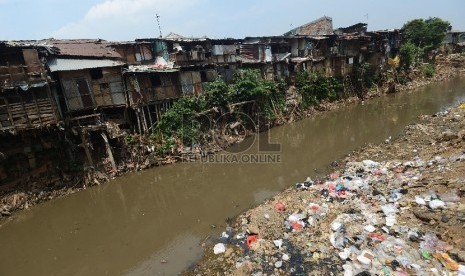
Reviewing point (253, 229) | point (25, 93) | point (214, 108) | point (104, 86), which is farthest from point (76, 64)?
point (253, 229)

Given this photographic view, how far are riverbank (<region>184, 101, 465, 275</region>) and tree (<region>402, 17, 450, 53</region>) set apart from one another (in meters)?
28.5

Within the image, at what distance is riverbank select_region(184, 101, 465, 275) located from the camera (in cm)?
621

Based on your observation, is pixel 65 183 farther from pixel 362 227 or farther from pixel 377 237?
pixel 377 237

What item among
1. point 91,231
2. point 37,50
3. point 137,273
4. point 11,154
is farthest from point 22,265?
point 37,50

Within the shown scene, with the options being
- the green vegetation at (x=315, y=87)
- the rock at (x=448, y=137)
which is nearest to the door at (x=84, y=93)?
the green vegetation at (x=315, y=87)

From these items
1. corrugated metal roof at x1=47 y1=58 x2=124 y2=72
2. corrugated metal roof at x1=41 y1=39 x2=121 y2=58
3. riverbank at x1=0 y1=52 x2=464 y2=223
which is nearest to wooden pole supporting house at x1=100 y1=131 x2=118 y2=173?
riverbank at x1=0 y1=52 x2=464 y2=223

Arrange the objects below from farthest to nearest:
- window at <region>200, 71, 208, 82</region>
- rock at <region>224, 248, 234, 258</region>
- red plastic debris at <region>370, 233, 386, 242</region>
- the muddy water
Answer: window at <region>200, 71, 208, 82</region>
the muddy water
rock at <region>224, 248, 234, 258</region>
red plastic debris at <region>370, 233, 386, 242</region>

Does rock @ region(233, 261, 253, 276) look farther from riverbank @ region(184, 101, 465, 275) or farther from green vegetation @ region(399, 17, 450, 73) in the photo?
green vegetation @ region(399, 17, 450, 73)

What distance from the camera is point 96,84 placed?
14812 millimetres

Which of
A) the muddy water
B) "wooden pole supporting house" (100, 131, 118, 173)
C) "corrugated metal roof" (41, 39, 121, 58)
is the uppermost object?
"corrugated metal roof" (41, 39, 121, 58)

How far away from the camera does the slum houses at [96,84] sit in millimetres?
12281

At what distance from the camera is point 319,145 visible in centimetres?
1622

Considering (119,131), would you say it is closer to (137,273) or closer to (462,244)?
(137,273)

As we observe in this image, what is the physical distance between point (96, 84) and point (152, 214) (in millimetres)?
7644
